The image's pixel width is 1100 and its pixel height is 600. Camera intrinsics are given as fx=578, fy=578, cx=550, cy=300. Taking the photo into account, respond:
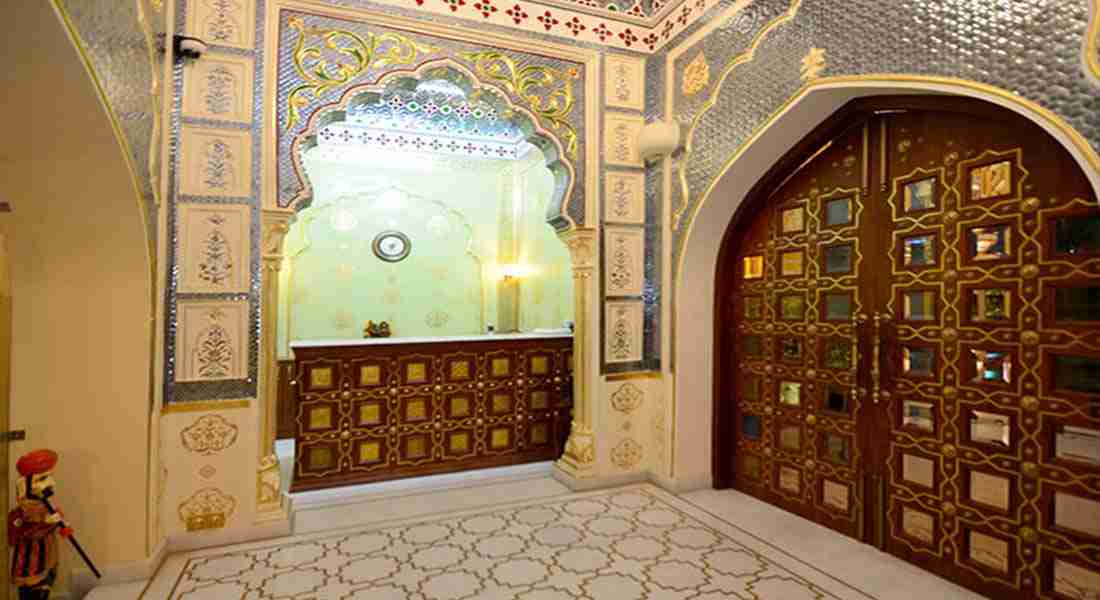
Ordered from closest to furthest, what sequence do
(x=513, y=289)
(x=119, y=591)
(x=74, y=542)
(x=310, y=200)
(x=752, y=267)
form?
(x=74, y=542) < (x=119, y=591) < (x=310, y=200) < (x=752, y=267) < (x=513, y=289)

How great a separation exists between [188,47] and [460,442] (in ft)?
9.81

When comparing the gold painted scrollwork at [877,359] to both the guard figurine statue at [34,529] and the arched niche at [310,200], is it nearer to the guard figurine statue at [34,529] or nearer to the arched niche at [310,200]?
the arched niche at [310,200]

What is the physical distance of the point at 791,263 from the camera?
3.49 metres

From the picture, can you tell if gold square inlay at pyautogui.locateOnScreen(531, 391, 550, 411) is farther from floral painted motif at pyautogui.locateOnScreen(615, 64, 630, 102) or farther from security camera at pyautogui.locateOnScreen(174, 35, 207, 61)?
security camera at pyautogui.locateOnScreen(174, 35, 207, 61)

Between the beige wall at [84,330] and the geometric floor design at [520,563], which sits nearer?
the beige wall at [84,330]

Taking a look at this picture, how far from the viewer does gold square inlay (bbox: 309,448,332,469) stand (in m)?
3.92

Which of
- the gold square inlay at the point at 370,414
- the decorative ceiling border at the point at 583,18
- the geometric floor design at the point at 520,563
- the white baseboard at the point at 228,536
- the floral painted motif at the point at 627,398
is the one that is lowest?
the geometric floor design at the point at 520,563

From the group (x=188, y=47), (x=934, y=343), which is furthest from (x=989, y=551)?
(x=188, y=47)

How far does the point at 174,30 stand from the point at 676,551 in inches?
147

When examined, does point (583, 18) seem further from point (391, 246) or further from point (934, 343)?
point (391, 246)

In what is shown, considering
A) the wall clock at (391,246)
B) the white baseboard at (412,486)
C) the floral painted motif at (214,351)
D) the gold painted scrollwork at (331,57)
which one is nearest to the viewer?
the floral painted motif at (214,351)

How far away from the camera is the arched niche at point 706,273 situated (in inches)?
121

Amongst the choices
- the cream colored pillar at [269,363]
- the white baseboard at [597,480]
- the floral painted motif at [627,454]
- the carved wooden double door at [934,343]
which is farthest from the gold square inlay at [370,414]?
the carved wooden double door at [934,343]

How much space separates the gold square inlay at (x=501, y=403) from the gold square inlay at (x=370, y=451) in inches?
35.3
